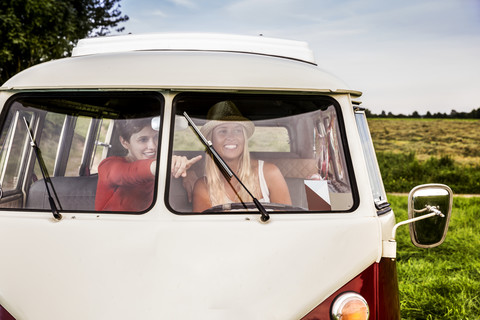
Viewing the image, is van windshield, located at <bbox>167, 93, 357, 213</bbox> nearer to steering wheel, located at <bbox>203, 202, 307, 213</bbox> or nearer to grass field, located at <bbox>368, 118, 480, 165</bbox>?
steering wheel, located at <bbox>203, 202, 307, 213</bbox>

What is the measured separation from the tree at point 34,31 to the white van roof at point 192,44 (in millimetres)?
16062

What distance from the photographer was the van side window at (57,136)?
2.38m

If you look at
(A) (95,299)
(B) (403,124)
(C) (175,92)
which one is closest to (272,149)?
(C) (175,92)

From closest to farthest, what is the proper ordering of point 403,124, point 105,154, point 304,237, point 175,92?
point 304,237, point 175,92, point 105,154, point 403,124

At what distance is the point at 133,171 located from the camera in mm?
2375

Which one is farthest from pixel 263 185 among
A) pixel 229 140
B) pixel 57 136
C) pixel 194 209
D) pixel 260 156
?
pixel 57 136

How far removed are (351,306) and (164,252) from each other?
0.76m

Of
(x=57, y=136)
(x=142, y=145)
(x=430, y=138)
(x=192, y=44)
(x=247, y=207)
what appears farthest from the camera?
(x=430, y=138)

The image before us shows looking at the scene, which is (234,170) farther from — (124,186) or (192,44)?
(192,44)

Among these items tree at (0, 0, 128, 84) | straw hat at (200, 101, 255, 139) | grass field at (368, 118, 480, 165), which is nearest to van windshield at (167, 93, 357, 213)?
straw hat at (200, 101, 255, 139)

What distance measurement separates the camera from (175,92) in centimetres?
235

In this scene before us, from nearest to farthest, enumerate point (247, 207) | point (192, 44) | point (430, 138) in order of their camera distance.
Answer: point (247, 207)
point (192, 44)
point (430, 138)

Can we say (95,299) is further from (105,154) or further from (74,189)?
(105,154)

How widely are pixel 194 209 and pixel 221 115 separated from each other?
1.47 ft
